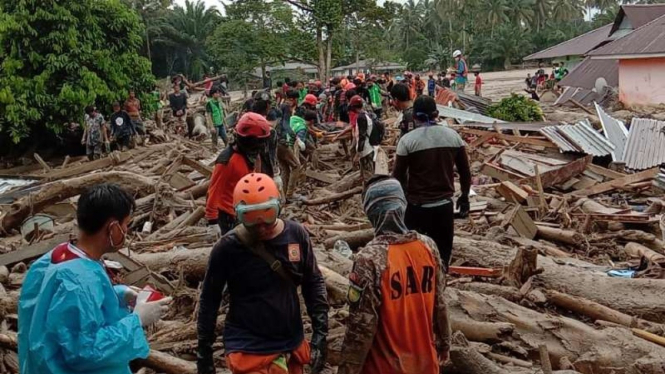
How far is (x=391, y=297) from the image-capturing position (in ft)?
10.4

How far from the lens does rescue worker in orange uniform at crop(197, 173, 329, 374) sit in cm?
328

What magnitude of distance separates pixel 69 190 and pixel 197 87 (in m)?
24.6

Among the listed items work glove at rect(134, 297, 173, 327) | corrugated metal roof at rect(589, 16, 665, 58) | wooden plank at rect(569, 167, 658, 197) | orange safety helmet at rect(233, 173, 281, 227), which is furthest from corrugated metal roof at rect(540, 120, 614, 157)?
corrugated metal roof at rect(589, 16, 665, 58)

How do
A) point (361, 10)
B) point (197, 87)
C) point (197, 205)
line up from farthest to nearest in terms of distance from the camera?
point (361, 10) < point (197, 87) < point (197, 205)

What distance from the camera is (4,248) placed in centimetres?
775

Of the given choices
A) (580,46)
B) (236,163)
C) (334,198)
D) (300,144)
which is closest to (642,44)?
(580,46)

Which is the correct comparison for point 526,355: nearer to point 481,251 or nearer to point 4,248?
point 481,251

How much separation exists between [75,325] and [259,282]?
1.05 m

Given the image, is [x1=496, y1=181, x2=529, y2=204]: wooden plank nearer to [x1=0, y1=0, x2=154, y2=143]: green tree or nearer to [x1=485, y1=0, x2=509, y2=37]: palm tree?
[x1=0, y1=0, x2=154, y2=143]: green tree

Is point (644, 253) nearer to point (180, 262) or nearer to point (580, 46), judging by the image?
point (180, 262)

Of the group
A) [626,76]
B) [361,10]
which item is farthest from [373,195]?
[361,10]

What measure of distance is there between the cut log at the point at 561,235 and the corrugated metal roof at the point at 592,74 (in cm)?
2298

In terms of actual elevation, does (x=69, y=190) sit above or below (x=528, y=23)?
below

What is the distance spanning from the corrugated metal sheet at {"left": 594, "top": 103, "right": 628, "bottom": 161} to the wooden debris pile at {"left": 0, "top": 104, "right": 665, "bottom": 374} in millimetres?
735
